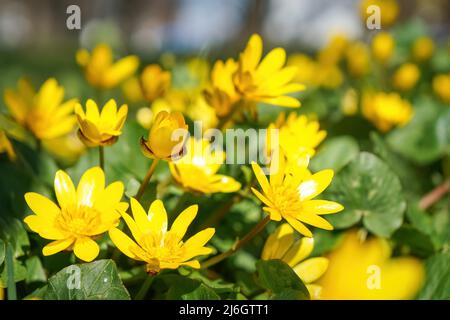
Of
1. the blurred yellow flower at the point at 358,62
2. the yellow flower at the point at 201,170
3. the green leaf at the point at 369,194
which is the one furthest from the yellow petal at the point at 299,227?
the blurred yellow flower at the point at 358,62

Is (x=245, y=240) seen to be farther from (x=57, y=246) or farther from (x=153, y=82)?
(x=153, y=82)

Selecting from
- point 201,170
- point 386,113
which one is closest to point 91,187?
point 201,170

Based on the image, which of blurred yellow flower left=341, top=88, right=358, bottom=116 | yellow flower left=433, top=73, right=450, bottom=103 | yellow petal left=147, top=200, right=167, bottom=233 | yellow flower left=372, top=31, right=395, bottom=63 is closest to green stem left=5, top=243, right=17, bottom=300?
yellow petal left=147, top=200, right=167, bottom=233

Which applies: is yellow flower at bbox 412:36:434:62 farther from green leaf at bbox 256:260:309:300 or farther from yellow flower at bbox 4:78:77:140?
green leaf at bbox 256:260:309:300

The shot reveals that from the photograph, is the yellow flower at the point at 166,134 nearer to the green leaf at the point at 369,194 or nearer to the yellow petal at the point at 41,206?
the yellow petal at the point at 41,206
